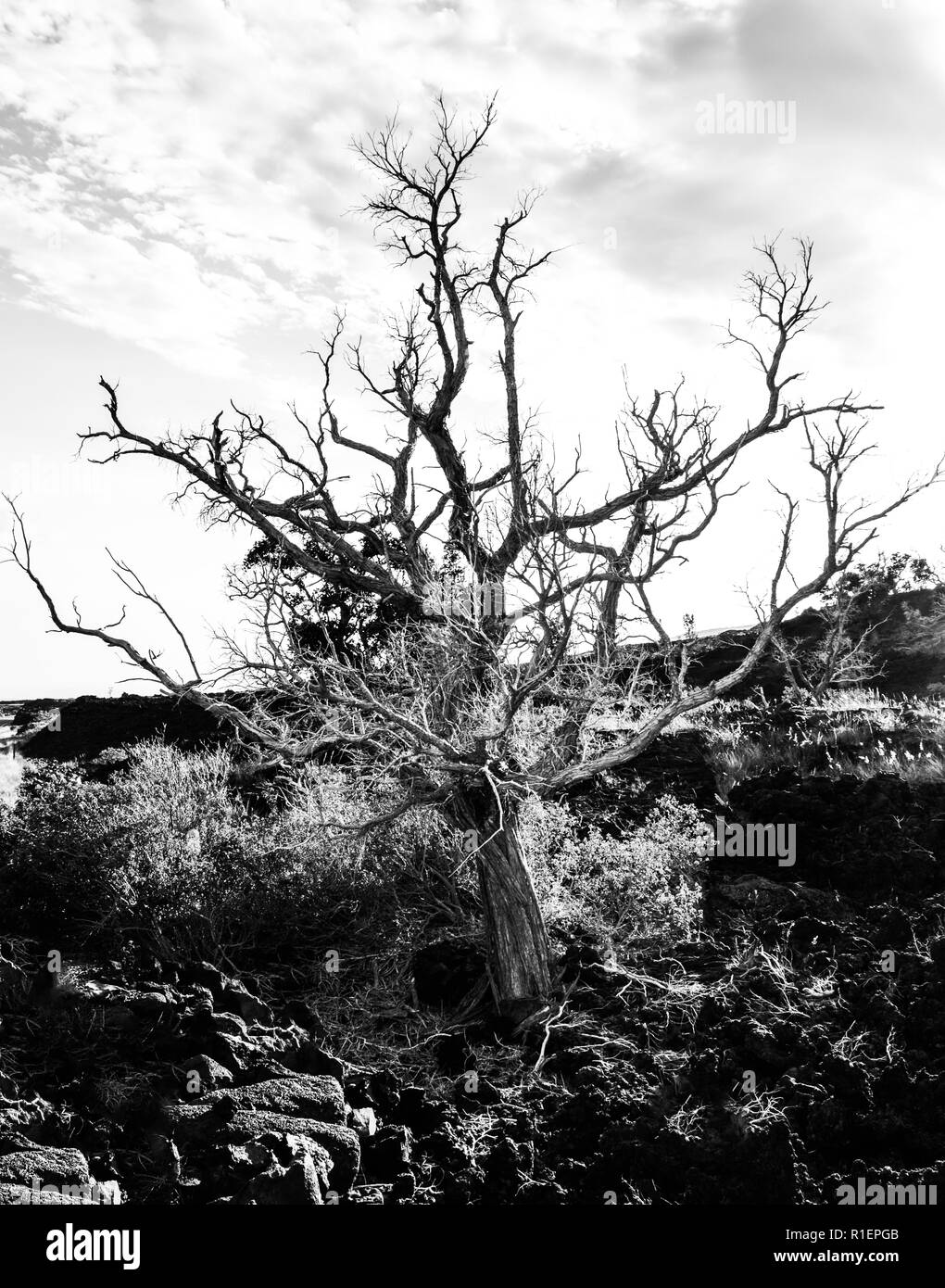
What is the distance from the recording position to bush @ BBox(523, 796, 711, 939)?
28.2 ft

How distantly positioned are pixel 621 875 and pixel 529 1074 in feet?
9.21

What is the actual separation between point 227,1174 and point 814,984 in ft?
14.2

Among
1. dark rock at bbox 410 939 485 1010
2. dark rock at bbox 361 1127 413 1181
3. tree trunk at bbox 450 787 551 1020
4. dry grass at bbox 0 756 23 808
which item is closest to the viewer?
dark rock at bbox 361 1127 413 1181

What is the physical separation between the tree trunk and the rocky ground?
269 millimetres

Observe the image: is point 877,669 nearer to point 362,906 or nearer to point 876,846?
point 876,846

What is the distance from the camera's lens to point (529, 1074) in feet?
21.4

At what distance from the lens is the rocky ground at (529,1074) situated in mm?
5141

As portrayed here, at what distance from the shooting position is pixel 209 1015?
6.52m

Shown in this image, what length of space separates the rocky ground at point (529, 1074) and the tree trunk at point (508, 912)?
0.27m
